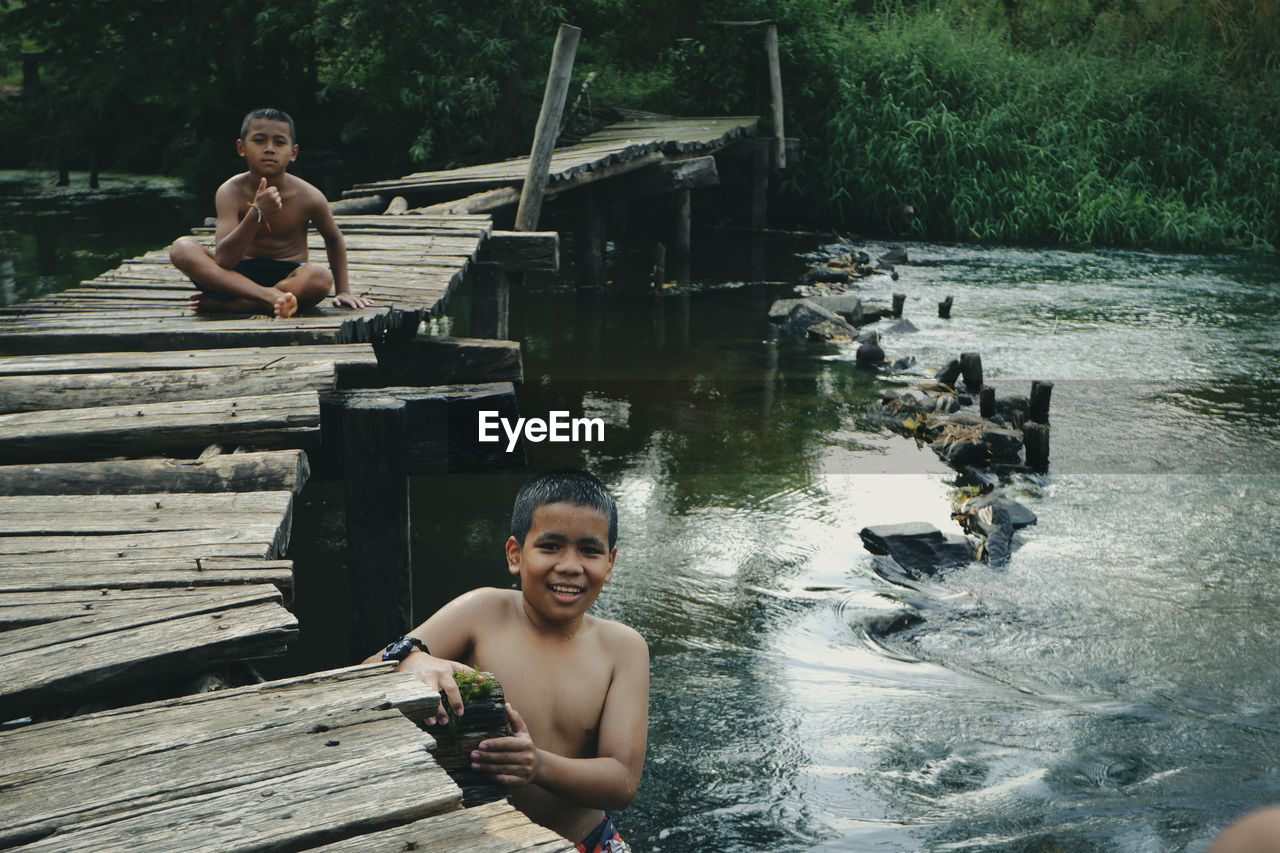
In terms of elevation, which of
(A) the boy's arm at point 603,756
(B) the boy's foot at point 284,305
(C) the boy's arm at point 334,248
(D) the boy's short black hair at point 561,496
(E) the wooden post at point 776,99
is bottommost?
(A) the boy's arm at point 603,756

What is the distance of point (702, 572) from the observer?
5383 millimetres

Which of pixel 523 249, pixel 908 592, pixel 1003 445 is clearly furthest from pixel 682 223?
pixel 908 592

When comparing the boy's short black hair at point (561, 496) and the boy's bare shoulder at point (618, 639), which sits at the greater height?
the boy's short black hair at point (561, 496)

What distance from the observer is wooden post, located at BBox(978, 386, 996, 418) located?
7.50 metres

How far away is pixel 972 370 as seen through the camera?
27.0ft

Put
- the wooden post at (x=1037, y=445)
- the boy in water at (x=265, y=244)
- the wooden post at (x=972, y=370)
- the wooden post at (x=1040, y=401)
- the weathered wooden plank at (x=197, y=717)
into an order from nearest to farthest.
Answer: the weathered wooden plank at (x=197, y=717)
the boy in water at (x=265, y=244)
the wooden post at (x=1037, y=445)
the wooden post at (x=1040, y=401)
the wooden post at (x=972, y=370)

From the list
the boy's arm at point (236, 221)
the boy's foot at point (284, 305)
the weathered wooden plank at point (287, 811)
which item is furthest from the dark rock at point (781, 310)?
the weathered wooden plank at point (287, 811)

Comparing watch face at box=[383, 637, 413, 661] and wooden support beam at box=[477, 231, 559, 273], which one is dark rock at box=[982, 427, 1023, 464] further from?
watch face at box=[383, 637, 413, 661]

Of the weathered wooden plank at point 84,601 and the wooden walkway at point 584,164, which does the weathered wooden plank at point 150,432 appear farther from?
the wooden walkway at point 584,164

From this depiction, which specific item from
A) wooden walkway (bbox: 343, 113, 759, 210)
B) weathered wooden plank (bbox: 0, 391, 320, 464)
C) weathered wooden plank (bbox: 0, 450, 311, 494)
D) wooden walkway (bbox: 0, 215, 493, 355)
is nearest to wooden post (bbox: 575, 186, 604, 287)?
wooden walkway (bbox: 343, 113, 759, 210)

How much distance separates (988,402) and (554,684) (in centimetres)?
566

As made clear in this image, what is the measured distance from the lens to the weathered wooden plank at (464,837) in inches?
66.3

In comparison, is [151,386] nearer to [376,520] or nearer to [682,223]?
[376,520]

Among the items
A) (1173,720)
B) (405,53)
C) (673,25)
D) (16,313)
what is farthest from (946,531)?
(673,25)
